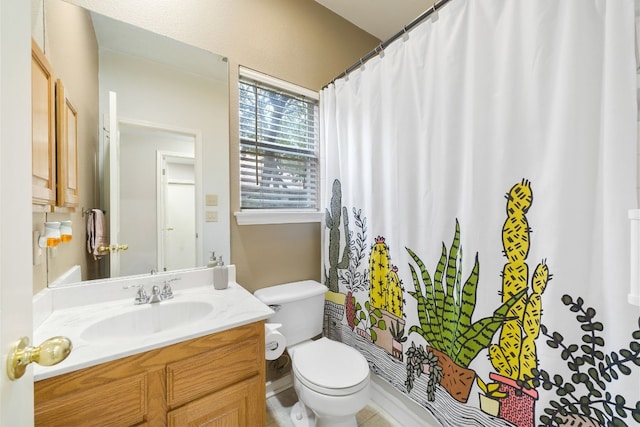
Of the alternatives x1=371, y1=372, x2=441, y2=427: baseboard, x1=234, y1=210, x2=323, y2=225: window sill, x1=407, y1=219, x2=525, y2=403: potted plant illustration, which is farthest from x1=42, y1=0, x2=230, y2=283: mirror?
x1=371, y1=372, x2=441, y2=427: baseboard

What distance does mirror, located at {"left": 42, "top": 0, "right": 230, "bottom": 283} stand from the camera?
126 cm

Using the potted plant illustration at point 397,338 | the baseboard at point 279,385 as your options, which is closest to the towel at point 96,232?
the baseboard at point 279,385

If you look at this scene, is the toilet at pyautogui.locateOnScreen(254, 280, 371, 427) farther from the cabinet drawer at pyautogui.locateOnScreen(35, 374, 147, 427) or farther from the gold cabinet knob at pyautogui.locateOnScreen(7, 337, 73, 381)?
the gold cabinet knob at pyautogui.locateOnScreen(7, 337, 73, 381)

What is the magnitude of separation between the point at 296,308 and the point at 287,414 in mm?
626

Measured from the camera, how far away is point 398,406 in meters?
1.54

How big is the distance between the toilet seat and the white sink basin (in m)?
0.58

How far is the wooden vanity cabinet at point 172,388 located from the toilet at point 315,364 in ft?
0.92

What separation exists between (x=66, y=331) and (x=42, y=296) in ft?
0.57

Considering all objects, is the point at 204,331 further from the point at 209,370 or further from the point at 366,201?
the point at 366,201

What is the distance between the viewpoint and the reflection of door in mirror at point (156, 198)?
4.28 ft

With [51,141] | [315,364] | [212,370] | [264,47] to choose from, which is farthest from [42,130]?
[315,364]

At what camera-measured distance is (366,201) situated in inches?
63.3

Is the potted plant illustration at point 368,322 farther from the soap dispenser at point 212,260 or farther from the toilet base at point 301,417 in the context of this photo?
the soap dispenser at point 212,260

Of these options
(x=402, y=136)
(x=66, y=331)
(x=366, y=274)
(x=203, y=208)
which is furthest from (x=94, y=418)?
(x=402, y=136)
